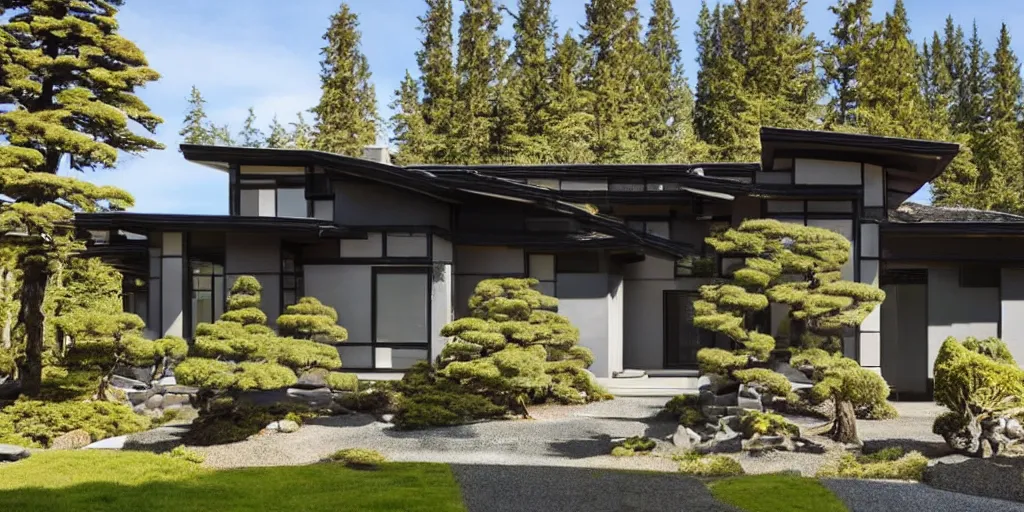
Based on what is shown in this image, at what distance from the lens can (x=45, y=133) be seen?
14.7m

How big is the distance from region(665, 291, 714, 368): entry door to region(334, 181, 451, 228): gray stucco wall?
7.09 meters

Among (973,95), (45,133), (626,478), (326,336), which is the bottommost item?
(626,478)

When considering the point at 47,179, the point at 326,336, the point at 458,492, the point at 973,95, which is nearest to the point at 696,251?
the point at 326,336

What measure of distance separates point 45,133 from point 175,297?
12.5 feet

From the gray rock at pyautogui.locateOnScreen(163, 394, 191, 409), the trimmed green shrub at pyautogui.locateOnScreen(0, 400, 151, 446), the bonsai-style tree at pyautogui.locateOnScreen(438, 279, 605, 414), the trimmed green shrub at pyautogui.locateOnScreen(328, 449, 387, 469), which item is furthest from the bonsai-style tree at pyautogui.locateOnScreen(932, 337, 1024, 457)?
the gray rock at pyautogui.locateOnScreen(163, 394, 191, 409)

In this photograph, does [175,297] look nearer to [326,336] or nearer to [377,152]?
[326,336]

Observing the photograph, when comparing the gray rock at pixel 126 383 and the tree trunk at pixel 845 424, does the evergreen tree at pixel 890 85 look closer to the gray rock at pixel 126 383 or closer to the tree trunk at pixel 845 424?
the tree trunk at pixel 845 424

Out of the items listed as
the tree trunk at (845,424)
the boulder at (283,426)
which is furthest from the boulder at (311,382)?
the tree trunk at (845,424)

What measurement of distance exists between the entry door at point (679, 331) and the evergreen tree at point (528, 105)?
16226 millimetres

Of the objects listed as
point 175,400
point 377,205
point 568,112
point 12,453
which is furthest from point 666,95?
point 12,453

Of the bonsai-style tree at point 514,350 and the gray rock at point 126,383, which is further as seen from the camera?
the gray rock at point 126,383

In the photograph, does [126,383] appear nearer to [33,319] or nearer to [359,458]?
[33,319]

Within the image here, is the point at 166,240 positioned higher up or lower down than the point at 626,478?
higher up

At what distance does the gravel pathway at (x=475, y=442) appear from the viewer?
11453 millimetres
